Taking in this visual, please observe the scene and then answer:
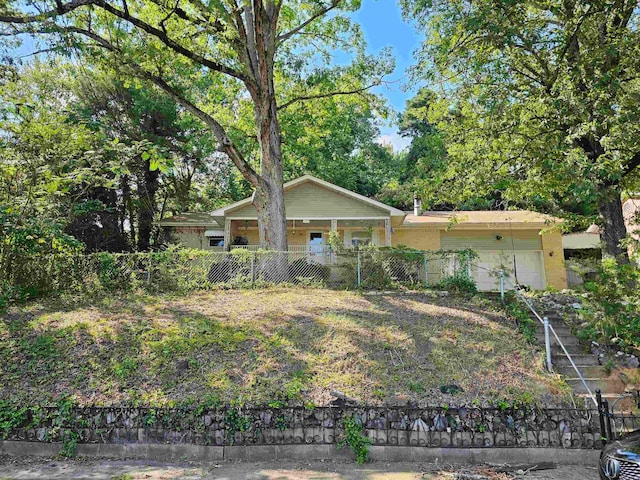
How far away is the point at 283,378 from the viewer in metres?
6.34

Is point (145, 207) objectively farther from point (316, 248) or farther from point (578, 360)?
point (578, 360)

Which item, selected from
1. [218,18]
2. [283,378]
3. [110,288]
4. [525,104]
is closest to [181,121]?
[218,18]

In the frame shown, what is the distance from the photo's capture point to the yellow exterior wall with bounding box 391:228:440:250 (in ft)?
60.5

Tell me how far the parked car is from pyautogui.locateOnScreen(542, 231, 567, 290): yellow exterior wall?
1533 centimetres

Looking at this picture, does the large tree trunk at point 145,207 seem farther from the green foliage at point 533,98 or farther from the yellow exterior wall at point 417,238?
the green foliage at point 533,98

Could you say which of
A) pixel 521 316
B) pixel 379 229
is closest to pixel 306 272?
pixel 521 316

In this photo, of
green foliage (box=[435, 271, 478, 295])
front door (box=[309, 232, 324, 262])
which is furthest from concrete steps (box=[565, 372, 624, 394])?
front door (box=[309, 232, 324, 262])

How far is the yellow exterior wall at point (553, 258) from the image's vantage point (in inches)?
713

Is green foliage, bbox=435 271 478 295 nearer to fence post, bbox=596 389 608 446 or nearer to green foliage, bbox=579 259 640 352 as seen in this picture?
green foliage, bbox=579 259 640 352

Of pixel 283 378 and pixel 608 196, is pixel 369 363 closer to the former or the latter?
pixel 283 378

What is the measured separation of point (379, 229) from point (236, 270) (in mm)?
8804

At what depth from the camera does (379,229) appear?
18391mm

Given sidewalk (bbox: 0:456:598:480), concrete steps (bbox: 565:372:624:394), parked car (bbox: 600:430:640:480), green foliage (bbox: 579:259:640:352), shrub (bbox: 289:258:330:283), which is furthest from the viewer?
shrub (bbox: 289:258:330:283)

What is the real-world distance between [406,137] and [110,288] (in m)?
27.0
